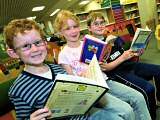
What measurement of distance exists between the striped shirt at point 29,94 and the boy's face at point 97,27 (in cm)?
101

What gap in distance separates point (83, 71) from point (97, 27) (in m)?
0.62

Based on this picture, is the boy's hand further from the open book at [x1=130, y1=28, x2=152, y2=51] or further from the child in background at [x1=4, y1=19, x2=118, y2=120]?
the open book at [x1=130, y1=28, x2=152, y2=51]

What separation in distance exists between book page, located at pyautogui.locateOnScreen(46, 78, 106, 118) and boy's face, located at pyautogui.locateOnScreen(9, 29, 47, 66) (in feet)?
1.00

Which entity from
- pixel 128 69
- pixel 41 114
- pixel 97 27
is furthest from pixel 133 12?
pixel 41 114

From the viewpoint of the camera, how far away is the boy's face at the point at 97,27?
2.21 metres

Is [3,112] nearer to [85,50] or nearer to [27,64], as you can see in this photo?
[27,64]

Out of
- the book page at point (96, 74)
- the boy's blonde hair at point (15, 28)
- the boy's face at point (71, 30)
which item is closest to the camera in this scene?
the book page at point (96, 74)

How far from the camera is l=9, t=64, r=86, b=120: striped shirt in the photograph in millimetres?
1251

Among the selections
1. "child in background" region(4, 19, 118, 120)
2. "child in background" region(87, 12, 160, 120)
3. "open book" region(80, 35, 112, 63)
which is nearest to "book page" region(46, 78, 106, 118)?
"child in background" region(4, 19, 118, 120)

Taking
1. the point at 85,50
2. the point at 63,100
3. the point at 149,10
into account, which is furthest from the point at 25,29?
the point at 149,10

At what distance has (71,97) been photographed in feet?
3.71

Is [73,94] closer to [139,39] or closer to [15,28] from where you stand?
[15,28]

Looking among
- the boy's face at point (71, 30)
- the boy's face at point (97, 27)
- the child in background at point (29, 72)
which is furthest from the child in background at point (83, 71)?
the child in background at point (29, 72)

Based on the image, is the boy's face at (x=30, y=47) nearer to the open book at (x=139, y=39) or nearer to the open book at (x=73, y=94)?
the open book at (x=73, y=94)
